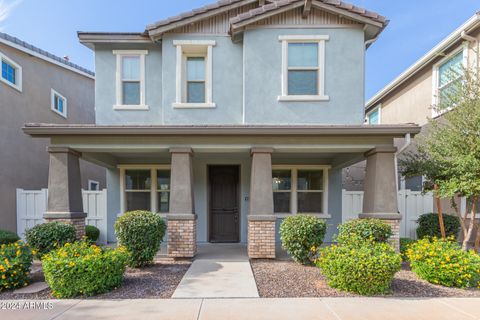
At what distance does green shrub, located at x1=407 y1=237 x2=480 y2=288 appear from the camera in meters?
5.09

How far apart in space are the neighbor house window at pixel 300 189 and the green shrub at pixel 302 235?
2948 mm

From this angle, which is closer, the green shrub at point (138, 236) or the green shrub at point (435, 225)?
the green shrub at point (138, 236)

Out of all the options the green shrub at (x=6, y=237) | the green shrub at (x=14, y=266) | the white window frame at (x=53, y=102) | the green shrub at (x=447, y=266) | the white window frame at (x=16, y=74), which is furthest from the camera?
the white window frame at (x=53, y=102)

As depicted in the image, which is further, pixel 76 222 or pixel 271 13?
pixel 271 13

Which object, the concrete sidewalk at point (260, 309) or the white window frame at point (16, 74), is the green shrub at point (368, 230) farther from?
the white window frame at point (16, 74)

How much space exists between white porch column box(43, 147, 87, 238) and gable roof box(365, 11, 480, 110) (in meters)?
→ 10.1

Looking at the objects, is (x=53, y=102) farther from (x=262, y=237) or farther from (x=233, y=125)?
(x=262, y=237)

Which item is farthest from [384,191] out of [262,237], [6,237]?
[6,237]

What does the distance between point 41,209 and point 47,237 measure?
13.0ft

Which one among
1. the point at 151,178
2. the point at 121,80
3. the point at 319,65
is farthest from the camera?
the point at 151,178

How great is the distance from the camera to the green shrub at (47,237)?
628 cm

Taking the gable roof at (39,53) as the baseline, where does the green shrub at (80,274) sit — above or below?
below

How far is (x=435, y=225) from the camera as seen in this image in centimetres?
827

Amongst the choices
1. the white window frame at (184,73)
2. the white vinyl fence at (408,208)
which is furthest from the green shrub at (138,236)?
the white vinyl fence at (408,208)
